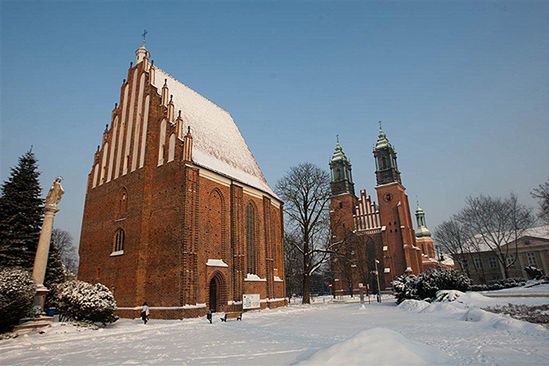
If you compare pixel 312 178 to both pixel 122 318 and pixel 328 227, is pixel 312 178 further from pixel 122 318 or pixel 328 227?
pixel 122 318

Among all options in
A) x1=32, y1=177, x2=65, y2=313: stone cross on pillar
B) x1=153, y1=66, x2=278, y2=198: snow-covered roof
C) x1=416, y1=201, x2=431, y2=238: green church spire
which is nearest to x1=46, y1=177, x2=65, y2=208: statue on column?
x1=32, y1=177, x2=65, y2=313: stone cross on pillar

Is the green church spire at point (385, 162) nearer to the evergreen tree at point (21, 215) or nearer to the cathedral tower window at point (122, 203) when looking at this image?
the cathedral tower window at point (122, 203)

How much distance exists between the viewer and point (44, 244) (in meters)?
17.0

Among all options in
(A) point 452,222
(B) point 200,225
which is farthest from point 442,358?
(A) point 452,222

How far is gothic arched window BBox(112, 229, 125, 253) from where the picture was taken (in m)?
23.9

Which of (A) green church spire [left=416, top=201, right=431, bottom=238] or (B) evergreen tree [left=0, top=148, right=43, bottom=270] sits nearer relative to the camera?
(B) evergreen tree [left=0, top=148, right=43, bottom=270]

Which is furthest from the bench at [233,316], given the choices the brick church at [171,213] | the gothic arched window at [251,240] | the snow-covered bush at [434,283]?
the snow-covered bush at [434,283]

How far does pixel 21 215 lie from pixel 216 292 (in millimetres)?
14506

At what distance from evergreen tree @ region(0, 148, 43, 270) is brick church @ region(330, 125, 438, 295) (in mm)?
35512

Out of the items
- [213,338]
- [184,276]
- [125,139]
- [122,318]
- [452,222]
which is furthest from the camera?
[452,222]

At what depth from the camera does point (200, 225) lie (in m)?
22.4

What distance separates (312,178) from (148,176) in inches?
691

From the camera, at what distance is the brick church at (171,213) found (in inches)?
821

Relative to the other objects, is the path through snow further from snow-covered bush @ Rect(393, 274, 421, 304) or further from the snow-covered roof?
the snow-covered roof
